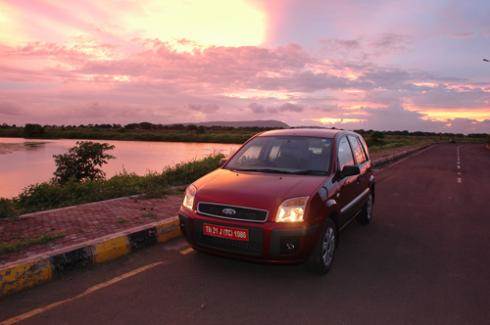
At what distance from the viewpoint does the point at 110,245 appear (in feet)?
16.2

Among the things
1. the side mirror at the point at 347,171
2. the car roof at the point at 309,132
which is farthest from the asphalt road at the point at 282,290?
the car roof at the point at 309,132

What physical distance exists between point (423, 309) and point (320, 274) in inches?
45.6

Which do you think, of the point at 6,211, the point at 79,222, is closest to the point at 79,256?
the point at 79,222

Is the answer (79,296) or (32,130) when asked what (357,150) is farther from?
(32,130)

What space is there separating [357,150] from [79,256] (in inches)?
186

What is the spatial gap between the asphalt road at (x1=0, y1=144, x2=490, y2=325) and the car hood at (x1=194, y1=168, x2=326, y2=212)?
0.93 metres

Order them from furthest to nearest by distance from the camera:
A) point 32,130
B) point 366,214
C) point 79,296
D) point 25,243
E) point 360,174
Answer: point 32,130, point 366,214, point 360,174, point 25,243, point 79,296

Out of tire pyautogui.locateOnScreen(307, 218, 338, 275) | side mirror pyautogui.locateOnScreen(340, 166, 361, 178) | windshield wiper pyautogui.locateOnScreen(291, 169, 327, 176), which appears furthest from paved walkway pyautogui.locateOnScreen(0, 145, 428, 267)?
side mirror pyautogui.locateOnScreen(340, 166, 361, 178)

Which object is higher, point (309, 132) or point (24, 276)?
point (309, 132)

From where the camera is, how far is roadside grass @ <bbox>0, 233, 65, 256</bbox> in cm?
464

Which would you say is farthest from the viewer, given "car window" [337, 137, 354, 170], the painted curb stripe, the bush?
the bush

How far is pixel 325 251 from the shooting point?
446 centimetres

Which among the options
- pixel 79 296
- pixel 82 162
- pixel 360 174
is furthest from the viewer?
pixel 82 162

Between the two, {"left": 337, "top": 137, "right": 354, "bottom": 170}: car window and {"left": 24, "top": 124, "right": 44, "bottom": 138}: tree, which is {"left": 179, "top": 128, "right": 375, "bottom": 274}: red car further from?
{"left": 24, "top": 124, "right": 44, "bottom": 138}: tree
